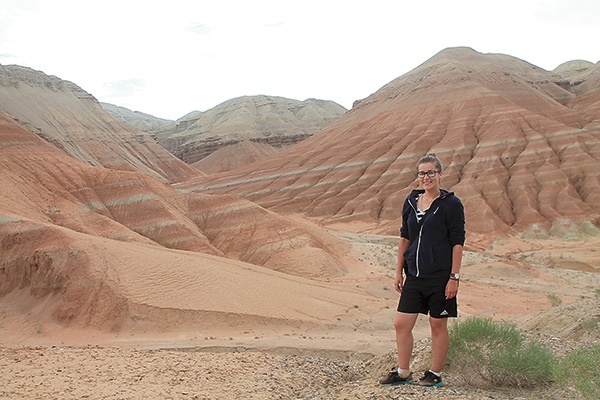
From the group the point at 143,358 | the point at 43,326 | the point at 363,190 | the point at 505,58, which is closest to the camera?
the point at 143,358

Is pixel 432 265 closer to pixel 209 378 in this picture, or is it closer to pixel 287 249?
pixel 209 378

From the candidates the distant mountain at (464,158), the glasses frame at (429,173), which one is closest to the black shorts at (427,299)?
the glasses frame at (429,173)

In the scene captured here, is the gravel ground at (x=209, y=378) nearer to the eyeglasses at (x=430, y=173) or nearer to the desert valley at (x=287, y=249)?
the desert valley at (x=287, y=249)

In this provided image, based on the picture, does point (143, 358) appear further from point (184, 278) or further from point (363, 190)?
point (363, 190)

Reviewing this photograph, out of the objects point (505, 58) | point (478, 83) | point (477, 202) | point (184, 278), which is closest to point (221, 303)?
point (184, 278)

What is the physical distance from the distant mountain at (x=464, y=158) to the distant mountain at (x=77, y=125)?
12043mm

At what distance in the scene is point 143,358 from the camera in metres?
6.91

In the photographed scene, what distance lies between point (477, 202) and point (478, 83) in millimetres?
25040

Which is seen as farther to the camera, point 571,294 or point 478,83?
point 478,83

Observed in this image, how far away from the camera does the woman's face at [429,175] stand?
4.66m

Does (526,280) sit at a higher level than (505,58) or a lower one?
lower

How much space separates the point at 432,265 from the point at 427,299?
0.37m

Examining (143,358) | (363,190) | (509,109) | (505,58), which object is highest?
(505,58)

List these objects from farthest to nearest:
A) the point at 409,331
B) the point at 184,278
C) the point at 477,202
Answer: the point at 477,202, the point at 184,278, the point at 409,331
